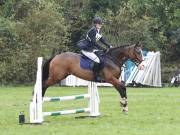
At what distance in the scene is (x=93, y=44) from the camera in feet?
50.7

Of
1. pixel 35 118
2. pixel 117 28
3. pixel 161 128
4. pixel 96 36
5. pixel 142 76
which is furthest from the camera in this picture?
pixel 117 28

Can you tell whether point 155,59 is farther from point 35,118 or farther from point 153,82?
point 35,118

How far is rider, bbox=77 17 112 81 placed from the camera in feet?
50.0

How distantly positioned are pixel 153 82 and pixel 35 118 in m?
25.2

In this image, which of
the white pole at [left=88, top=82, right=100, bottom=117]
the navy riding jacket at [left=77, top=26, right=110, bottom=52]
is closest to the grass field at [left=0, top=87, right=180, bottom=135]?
the white pole at [left=88, top=82, right=100, bottom=117]

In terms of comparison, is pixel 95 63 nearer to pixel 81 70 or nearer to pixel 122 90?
pixel 81 70

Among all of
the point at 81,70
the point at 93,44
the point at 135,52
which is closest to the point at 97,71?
the point at 81,70

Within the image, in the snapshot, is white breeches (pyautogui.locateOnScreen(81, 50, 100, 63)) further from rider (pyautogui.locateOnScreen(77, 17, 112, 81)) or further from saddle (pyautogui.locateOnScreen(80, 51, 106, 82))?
saddle (pyautogui.locateOnScreen(80, 51, 106, 82))

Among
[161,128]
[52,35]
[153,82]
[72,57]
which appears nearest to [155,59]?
[153,82]

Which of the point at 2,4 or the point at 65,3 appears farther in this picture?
the point at 65,3

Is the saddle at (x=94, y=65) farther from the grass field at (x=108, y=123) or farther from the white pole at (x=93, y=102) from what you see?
the grass field at (x=108, y=123)

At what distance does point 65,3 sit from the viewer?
4272cm

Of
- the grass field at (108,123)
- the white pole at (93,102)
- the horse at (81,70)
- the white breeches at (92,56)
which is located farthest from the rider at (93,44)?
the grass field at (108,123)

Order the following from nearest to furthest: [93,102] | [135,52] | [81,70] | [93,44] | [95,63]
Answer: [93,44]
[95,63]
[81,70]
[93,102]
[135,52]
